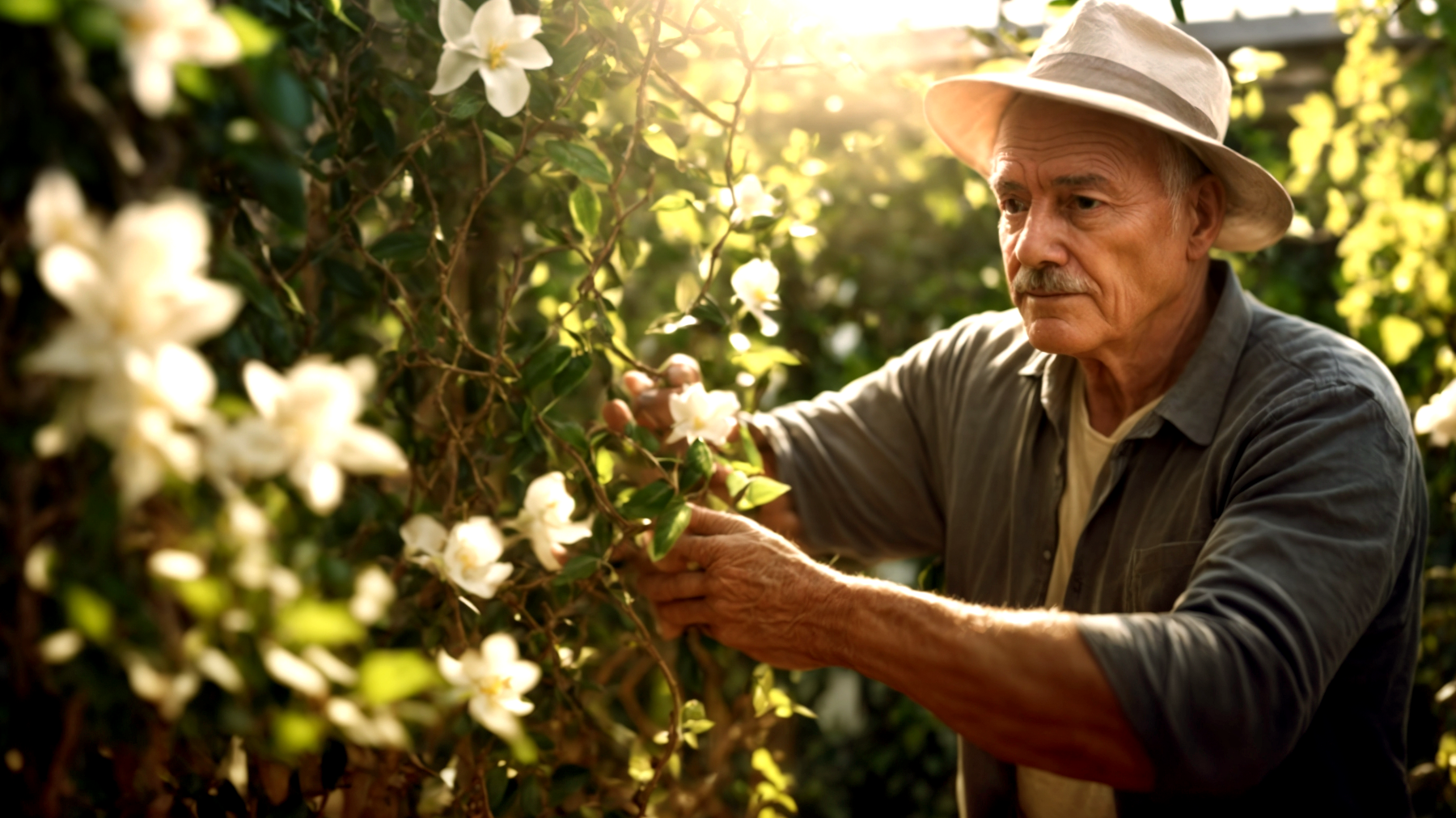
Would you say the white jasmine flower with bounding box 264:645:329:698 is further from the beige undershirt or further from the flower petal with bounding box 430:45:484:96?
the beige undershirt

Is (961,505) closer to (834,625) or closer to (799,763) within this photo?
(834,625)

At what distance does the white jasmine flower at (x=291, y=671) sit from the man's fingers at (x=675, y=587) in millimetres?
809

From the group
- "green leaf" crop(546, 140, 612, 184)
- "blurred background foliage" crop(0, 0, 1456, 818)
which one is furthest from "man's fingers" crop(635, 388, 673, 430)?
"green leaf" crop(546, 140, 612, 184)

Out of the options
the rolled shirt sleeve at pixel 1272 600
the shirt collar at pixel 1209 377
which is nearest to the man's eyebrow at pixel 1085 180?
the shirt collar at pixel 1209 377

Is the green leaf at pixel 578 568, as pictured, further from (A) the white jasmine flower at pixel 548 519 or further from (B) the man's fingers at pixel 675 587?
(B) the man's fingers at pixel 675 587

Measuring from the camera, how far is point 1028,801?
6.09 feet

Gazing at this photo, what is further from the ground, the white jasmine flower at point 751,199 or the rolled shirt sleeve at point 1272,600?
the white jasmine flower at point 751,199

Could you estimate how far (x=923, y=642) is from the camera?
1.36 m

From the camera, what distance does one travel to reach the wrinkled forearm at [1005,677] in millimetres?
1282

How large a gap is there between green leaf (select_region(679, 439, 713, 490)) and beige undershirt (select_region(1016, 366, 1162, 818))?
73 cm

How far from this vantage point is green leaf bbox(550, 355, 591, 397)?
1320mm

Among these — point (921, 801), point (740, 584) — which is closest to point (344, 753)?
point (740, 584)

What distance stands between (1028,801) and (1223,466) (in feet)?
2.16

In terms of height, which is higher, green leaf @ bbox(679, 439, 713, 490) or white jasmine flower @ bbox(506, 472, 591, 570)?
green leaf @ bbox(679, 439, 713, 490)
